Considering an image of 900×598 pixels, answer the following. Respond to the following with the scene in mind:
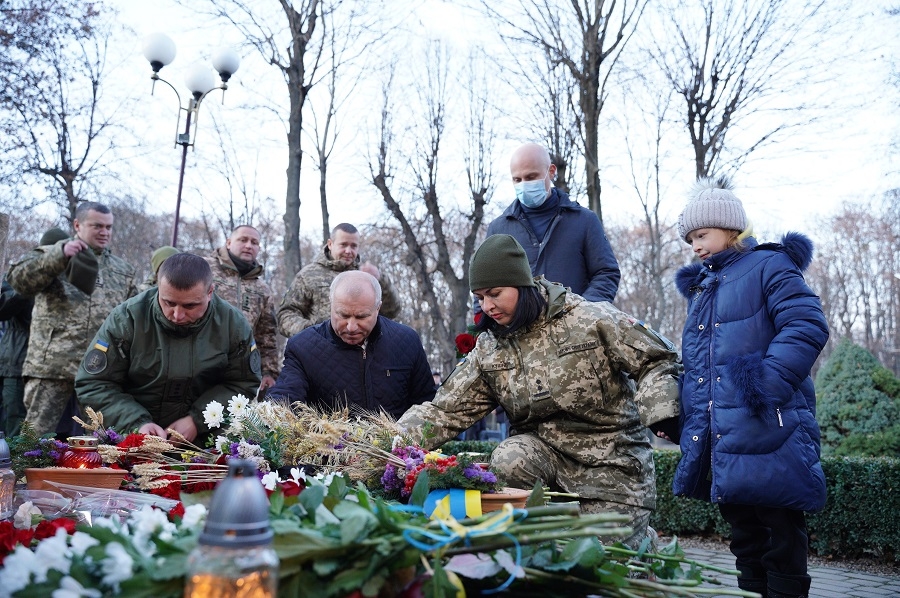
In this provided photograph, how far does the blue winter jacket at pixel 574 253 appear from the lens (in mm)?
4852

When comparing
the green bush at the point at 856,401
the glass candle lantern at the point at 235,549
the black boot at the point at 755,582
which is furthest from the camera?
the green bush at the point at 856,401

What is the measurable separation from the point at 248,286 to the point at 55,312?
57.5 inches

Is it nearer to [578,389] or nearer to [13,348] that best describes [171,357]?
[578,389]

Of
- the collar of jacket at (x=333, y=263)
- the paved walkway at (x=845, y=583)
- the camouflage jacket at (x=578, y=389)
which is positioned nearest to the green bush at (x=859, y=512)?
the paved walkway at (x=845, y=583)

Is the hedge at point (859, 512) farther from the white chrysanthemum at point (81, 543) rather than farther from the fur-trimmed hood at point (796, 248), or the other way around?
the white chrysanthemum at point (81, 543)

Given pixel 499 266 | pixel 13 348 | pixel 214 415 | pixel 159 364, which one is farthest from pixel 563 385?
pixel 13 348

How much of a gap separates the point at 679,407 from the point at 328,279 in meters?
3.71

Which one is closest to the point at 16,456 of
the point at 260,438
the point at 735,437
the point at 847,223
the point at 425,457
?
the point at 260,438

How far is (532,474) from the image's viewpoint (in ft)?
11.0

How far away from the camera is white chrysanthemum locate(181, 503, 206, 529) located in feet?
4.76

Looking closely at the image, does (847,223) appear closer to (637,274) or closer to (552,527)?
(637,274)

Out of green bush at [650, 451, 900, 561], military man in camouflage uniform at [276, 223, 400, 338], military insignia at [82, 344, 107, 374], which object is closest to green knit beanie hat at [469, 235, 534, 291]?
military insignia at [82, 344, 107, 374]

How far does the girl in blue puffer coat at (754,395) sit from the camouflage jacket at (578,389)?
0.20 m

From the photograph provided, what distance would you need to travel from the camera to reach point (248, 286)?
6.60m
